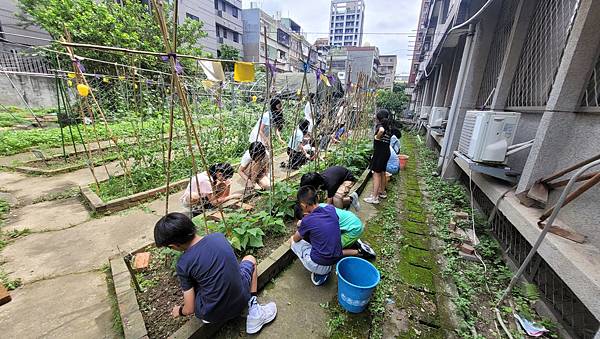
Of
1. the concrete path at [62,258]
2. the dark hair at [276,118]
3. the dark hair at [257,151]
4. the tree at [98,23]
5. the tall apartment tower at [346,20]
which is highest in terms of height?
the tall apartment tower at [346,20]

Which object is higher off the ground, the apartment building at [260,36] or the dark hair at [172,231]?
the apartment building at [260,36]

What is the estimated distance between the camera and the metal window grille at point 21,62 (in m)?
10.4

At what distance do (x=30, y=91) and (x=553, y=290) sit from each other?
733 inches

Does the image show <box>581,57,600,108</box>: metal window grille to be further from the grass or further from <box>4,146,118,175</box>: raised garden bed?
<box>4,146,118,175</box>: raised garden bed

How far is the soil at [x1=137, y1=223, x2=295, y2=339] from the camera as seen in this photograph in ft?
6.88

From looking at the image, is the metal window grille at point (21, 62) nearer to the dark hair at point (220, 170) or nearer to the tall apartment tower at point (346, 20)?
the dark hair at point (220, 170)

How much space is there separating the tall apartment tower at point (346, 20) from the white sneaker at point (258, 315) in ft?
271

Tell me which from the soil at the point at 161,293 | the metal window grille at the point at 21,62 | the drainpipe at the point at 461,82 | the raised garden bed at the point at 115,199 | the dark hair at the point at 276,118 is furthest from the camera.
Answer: the metal window grille at the point at 21,62

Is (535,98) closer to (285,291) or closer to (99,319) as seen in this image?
(285,291)

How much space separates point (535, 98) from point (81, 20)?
16.8 metres

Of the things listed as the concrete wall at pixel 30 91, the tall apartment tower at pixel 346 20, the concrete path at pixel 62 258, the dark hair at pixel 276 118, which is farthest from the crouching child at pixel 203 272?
the tall apartment tower at pixel 346 20

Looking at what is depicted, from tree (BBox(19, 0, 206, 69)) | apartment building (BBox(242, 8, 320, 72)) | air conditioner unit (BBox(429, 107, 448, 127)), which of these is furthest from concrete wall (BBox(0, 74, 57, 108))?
apartment building (BBox(242, 8, 320, 72))

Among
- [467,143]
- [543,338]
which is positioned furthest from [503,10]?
[543,338]

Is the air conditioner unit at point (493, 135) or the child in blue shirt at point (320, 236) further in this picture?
the air conditioner unit at point (493, 135)
